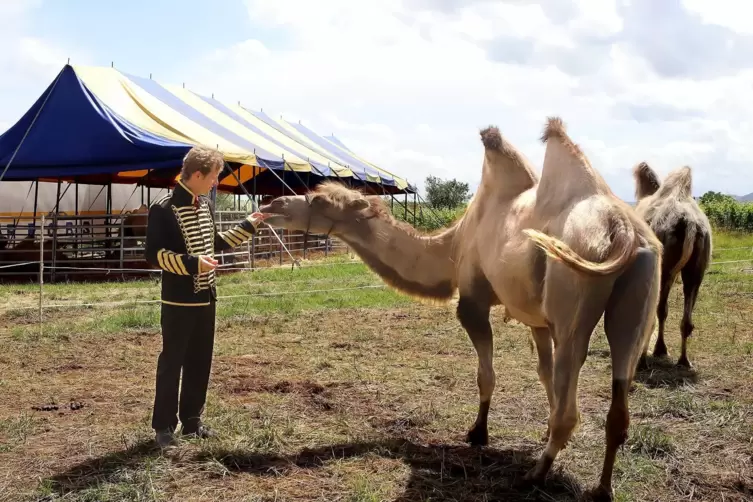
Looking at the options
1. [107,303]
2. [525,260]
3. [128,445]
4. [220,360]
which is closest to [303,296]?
[107,303]

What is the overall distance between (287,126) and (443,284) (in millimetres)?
21404

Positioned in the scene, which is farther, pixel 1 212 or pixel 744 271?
pixel 1 212

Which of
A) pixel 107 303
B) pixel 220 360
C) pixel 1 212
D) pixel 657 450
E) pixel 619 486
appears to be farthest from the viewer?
pixel 1 212

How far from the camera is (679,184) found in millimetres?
7824

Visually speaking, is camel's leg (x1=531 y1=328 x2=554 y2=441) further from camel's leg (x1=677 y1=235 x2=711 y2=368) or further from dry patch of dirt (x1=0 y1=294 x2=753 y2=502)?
camel's leg (x1=677 y1=235 x2=711 y2=368)

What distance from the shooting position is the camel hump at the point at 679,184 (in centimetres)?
777

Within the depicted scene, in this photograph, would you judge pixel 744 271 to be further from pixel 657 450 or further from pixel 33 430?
pixel 33 430

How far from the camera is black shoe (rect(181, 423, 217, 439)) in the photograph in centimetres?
477

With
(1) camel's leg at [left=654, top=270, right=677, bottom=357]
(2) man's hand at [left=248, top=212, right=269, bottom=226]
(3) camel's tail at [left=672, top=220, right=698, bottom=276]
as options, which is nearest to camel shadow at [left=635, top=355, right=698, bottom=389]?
(1) camel's leg at [left=654, top=270, right=677, bottom=357]

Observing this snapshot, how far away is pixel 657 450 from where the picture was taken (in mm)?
4602

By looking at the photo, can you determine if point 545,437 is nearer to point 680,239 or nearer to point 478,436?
point 478,436

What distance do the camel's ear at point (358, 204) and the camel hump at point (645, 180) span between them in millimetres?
4737

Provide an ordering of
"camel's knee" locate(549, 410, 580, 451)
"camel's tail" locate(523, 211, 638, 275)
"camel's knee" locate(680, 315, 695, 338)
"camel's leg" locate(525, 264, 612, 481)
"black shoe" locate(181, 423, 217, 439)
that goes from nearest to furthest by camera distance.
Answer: "camel's tail" locate(523, 211, 638, 275)
"camel's leg" locate(525, 264, 612, 481)
"camel's knee" locate(549, 410, 580, 451)
"black shoe" locate(181, 423, 217, 439)
"camel's knee" locate(680, 315, 695, 338)

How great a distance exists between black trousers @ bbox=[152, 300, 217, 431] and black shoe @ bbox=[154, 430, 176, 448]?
0.11ft
